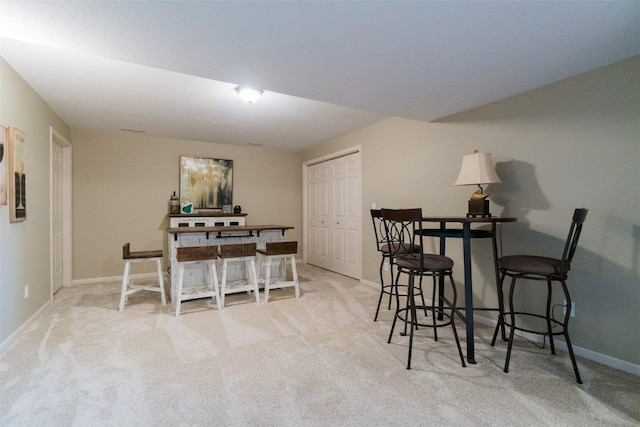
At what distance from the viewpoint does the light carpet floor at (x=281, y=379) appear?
1.58 metres

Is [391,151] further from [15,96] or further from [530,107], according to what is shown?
[15,96]

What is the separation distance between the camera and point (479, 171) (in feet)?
8.31

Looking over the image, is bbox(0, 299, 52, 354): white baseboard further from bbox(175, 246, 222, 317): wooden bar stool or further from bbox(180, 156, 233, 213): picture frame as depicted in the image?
bbox(180, 156, 233, 213): picture frame

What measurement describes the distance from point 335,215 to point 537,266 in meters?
3.39

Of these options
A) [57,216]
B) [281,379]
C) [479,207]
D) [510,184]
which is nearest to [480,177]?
[479,207]

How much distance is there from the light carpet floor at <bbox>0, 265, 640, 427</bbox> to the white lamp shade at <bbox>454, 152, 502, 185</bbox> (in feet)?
4.44

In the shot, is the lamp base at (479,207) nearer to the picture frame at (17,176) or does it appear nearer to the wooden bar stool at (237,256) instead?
the wooden bar stool at (237,256)

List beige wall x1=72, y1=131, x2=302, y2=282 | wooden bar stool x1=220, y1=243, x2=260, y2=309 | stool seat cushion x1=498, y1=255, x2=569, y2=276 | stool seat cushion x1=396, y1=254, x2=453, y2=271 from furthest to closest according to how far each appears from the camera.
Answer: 1. beige wall x1=72, y1=131, x2=302, y2=282
2. wooden bar stool x1=220, y1=243, x2=260, y2=309
3. stool seat cushion x1=396, y1=254, x2=453, y2=271
4. stool seat cushion x1=498, y1=255, x2=569, y2=276

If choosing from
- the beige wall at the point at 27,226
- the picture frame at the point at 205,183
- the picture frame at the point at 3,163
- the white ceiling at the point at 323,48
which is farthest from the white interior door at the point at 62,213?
the picture frame at the point at 3,163

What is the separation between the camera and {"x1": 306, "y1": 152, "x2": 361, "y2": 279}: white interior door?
4.70 metres

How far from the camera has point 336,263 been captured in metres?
5.15

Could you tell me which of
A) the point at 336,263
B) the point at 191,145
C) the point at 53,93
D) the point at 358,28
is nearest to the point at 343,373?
the point at 358,28

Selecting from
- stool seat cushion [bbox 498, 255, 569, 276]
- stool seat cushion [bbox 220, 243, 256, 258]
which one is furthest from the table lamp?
stool seat cushion [bbox 220, 243, 256, 258]

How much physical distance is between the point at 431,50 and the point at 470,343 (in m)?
2.03
